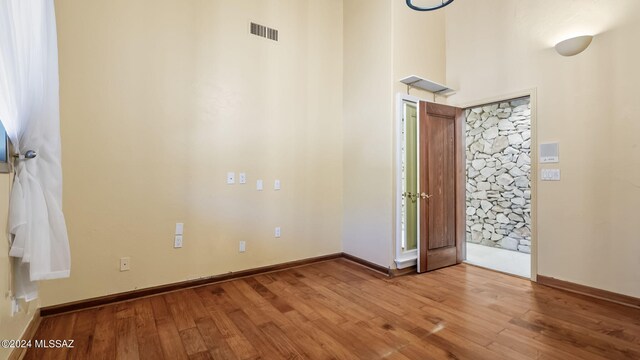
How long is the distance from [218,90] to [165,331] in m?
2.31

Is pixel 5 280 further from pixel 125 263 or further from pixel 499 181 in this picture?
pixel 499 181

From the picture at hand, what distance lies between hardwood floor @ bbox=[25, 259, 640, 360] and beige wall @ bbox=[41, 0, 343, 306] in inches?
17.9

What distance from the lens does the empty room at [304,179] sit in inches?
73.4

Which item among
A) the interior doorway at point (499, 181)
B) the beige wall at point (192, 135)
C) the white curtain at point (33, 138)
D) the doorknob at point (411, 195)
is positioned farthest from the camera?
the interior doorway at point (499, 181)

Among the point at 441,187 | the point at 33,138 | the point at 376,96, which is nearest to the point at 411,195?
the point at 441,187

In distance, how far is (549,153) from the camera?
2.96 metres

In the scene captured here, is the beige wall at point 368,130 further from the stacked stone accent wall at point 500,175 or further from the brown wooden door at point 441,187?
the stacked stone accent wall at point 500,175

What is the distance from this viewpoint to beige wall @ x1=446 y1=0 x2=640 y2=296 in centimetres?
251

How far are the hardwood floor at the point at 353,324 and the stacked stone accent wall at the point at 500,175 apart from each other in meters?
2.09

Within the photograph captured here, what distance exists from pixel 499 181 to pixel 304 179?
360 cm

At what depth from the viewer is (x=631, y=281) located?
2.47 metres

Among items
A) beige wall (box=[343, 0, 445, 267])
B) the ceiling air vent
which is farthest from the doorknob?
the ceiling air vent

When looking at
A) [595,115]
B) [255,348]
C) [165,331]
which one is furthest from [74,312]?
[595,115]

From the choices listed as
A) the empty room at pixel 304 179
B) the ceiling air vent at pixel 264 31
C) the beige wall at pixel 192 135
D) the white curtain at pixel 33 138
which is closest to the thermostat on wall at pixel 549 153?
the empty room at pixel 304 179
